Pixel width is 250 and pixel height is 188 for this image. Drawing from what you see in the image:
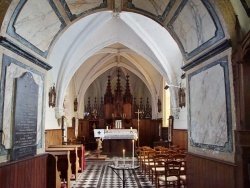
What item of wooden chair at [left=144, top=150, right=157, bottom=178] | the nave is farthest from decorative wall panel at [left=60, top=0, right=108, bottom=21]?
wooden chair at [left=144, top=150, right=157, bottom=178]

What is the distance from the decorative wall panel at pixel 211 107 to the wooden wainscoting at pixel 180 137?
210 inches

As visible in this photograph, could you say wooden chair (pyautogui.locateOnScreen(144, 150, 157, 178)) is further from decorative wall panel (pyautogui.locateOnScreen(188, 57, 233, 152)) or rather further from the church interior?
decorative wall panel (pyautogui.locateOnScreen(188, 57, 233, 152))

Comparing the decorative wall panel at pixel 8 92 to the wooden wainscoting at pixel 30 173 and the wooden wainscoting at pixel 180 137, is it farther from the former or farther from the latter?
the wooden wainscoting at pixel 180 137

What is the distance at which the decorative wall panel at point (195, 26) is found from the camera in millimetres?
4531

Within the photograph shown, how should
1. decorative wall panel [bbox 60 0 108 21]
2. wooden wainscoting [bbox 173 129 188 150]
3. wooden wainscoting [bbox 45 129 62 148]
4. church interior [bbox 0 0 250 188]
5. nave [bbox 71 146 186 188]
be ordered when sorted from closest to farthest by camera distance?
church interior [bbox 0 0 250 188] < decorative wall panel [bbox 60 0 108 21] < nave [bbox 71 146 186 188] < wooden wainscoting [bbox 45 129 62 148] < wooden wainscoting [bbox 173 129 188 150]

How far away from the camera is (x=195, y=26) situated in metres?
5.13

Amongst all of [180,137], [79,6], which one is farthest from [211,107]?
[180,137]

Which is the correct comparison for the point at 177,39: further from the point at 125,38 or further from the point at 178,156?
the point at 125,38

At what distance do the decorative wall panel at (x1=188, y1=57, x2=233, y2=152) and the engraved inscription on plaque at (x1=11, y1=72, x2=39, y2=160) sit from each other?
307 centimetres

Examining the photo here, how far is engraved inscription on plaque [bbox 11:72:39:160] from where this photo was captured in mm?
4520

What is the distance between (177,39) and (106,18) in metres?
4.52

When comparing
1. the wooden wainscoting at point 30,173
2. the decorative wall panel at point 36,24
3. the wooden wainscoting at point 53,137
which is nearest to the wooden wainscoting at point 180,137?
the wooden wainscoting at point 53,137

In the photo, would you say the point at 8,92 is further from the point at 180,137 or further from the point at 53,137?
the point at 180,137

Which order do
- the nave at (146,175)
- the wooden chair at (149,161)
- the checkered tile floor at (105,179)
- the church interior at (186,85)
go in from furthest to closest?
1. the wooden chair at (149,161)
2. the checkered tile floor at (105,179)
3. the nave at (146,175)
4. the church interior at (186,85)
